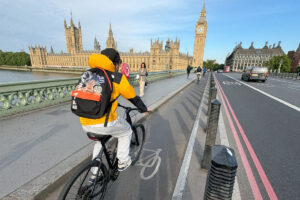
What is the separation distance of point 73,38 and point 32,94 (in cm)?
11299

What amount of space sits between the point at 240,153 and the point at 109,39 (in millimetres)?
91520

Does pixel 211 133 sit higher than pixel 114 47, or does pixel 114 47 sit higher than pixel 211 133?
pixel 114 47

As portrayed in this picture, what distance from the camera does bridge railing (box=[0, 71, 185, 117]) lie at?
13.9 feet

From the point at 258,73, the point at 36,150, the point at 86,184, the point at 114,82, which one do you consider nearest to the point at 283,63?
the point at 258,73

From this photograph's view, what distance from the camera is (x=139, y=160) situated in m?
2.95

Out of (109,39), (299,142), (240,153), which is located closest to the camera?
(240,153)

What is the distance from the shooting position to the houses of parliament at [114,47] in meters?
71.9

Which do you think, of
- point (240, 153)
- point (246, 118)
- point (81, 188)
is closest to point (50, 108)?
point (81, 188)

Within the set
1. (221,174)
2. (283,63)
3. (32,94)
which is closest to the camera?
(221,174)

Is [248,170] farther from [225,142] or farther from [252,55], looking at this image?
[252,55]

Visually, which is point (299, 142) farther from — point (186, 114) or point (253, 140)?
point (186, 114)

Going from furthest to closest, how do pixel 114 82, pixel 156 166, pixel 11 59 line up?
pixel 11 59 < pixel 156 166 < pixel 114 82

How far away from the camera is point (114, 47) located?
273 ft

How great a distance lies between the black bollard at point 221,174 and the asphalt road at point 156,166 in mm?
1159
